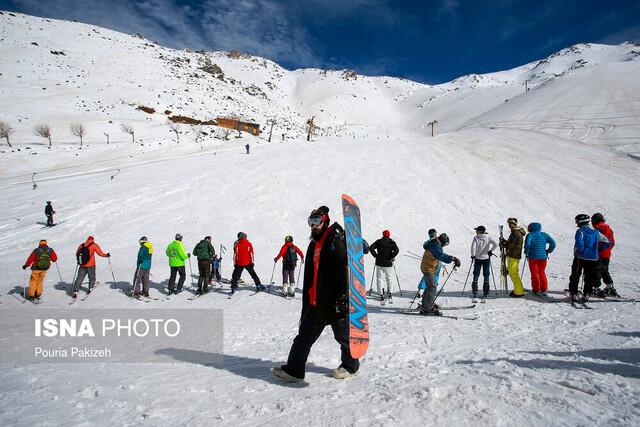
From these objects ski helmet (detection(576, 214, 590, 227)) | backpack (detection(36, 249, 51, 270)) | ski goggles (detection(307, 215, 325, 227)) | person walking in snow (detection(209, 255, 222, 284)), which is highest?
ski helmet (detection(576, 214, 590, 227))

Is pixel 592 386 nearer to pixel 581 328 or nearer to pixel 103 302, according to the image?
pixel 581 328

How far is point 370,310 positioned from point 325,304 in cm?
438

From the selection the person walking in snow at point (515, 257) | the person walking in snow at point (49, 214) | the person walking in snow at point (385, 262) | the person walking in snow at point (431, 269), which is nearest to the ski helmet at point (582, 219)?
the person walking in snow at point (515, 257)

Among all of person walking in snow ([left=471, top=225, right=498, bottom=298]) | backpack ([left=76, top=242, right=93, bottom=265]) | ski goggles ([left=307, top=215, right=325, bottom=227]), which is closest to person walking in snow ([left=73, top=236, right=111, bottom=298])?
backpack ([left=76, top=242, right=93, bottom=265])

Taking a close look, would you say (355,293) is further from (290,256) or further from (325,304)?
(290,256)

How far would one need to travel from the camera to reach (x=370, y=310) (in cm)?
725

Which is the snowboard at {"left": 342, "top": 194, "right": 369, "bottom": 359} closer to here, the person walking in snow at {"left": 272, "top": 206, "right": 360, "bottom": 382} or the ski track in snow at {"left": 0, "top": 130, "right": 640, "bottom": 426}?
the person walking in snow at {"left": 272, "top": 206, "right": 360, "bottom": 382}

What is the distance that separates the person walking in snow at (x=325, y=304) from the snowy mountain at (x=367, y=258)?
0.23 meters

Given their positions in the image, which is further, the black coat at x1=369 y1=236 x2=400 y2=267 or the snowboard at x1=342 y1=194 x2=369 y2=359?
the black coat at x1=369 y1=236 x2=400 y2=267

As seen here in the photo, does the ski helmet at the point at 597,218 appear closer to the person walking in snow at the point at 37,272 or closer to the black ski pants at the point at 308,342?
the black ski pants at the point at 308,342

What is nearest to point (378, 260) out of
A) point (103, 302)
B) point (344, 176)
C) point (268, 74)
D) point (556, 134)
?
point (103, 302)

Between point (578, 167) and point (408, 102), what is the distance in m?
102

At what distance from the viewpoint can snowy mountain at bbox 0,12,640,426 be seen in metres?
2.77

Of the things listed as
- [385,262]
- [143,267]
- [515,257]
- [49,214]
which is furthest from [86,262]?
[515,257]
